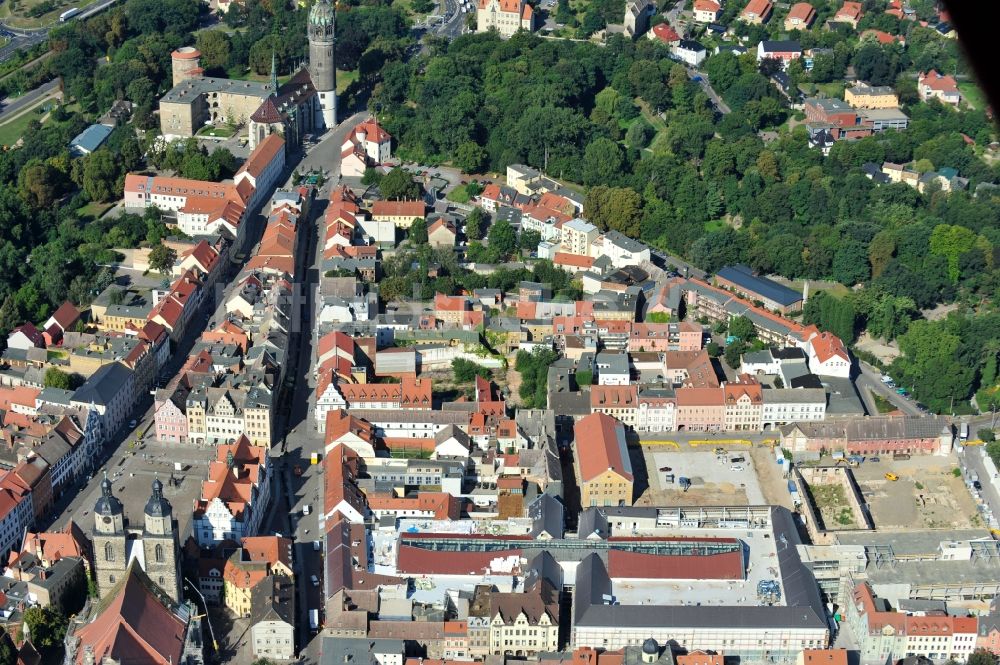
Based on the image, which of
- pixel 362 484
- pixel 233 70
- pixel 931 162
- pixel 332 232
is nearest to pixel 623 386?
pixel 362 484

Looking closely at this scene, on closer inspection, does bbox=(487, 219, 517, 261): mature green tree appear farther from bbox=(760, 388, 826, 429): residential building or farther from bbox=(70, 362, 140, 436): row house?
bbox=(70, 362, 140, 436): row house

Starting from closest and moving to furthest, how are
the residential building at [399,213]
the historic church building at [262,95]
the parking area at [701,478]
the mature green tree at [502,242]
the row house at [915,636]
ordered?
the row house at [915,636], the parking area at [701,478], the mature green tree at [502,242], the residential building at [399,213], the historic church building at [262,95]

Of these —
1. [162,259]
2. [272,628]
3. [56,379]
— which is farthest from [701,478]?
[162,259]

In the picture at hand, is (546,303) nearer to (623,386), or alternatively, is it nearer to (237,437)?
(623,386)

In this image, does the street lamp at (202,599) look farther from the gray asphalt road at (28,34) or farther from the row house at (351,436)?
the gray asphalt road at (28,34)

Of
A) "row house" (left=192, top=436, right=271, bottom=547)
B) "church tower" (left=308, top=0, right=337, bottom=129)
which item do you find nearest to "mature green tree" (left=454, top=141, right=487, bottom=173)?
"church tower" (left=308, top=0, right=337, bottom=129)

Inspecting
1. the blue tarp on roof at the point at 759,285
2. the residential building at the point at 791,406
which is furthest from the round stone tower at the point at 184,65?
the residential building at the point at 791,406

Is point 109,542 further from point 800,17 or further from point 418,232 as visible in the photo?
point 800,17

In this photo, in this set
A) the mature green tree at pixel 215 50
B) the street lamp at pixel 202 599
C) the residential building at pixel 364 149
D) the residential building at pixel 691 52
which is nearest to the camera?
the street lamp at pixel 202 599
